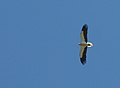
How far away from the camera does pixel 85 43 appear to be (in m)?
56.8

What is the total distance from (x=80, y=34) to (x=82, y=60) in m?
2.29

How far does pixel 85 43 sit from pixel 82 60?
1.79 m

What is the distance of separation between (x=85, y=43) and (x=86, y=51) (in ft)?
2.82

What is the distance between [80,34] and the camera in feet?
187

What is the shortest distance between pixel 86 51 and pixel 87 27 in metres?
1.98

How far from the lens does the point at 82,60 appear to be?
5788 centimetres

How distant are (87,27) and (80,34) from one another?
2.61 feet

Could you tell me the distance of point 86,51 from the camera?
57312 millimetres

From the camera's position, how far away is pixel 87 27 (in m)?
56.8

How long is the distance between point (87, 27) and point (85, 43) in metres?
1.28
